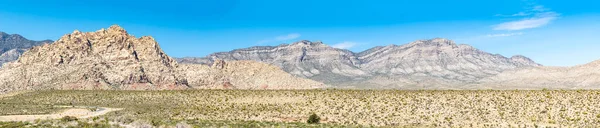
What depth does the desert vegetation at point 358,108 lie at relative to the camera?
45844 mm

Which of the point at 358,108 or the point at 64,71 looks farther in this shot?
the point at 64,71

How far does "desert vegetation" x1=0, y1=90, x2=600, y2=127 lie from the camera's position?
45844 millimetres

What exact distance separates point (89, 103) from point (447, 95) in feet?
168

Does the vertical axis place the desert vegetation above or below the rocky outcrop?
below

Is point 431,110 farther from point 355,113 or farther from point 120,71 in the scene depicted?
point 120,71

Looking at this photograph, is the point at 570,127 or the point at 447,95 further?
the point at 447,95

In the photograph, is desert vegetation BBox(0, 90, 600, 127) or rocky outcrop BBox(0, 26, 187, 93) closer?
desert vegetation BBox(0, 90, 600, 127)

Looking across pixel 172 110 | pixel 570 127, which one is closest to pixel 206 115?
pixel 172 110

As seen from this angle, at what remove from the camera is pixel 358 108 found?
5744 cm

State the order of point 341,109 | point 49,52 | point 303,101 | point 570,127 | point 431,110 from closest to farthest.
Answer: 1. point 570,127
2. point 431,110
3. point 341,109
4. point 303,101
5. point 49,52

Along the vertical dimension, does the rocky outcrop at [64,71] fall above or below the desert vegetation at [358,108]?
above

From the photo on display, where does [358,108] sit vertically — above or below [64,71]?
below

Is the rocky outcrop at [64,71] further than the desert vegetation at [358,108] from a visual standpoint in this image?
Yes

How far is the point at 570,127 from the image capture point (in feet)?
140
